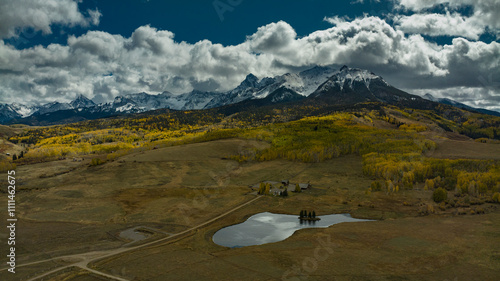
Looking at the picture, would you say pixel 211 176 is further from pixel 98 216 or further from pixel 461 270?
pixel 461 270

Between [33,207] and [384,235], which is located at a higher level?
[33,207]

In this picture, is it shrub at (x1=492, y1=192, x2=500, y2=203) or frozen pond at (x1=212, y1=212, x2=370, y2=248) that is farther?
shrub at (x1=492, y1=192, x2=500, y2=203)

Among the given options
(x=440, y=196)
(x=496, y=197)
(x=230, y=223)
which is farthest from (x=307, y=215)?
(x=496, y=197)

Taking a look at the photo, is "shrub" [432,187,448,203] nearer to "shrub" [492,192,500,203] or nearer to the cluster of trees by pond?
"shrub" [492,192,500,203]

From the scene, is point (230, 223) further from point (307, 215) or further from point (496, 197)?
point (496, 197)

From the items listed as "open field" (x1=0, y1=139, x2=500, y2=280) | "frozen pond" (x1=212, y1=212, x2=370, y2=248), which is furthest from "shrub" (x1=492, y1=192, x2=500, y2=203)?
"frozen pond" (x1=212, y1=212, x2=370, y2=248)

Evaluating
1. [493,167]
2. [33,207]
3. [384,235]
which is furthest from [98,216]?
[493,167]

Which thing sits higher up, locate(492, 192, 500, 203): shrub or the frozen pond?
locate(492, 192, 500, 203): shrub
